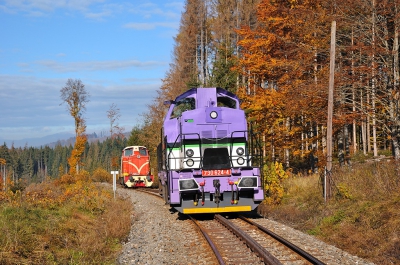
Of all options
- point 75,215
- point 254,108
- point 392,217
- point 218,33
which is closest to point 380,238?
point 392,217

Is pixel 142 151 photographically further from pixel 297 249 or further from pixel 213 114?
pixel 297 249

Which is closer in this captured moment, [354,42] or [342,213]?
[342,213]

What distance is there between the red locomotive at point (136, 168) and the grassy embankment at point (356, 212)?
18376mm

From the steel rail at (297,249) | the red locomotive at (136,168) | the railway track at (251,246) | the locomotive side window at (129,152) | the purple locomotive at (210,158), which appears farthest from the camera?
the locomotive side window at (129,152)

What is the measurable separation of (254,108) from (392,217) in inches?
487

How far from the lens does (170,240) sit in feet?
34.6

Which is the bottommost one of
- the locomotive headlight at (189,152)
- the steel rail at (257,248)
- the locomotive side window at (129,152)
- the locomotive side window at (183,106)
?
the steel rail at (257,248)

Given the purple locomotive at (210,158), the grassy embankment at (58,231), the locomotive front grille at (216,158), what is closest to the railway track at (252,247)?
the purple locomotive at (210,158)

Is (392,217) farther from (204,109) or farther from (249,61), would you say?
(249,61)

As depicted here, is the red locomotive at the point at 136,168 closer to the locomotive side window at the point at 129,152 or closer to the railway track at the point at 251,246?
the locomotive side window at the point at 129,152

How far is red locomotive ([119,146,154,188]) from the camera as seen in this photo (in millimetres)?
33219

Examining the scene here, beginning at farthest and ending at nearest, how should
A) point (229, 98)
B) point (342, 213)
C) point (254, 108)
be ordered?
point (254, 108)
point (229, 98)
point (342, 213)

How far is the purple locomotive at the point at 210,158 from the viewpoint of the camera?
41.5 feet

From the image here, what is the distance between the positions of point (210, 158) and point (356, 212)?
14.9 feet
